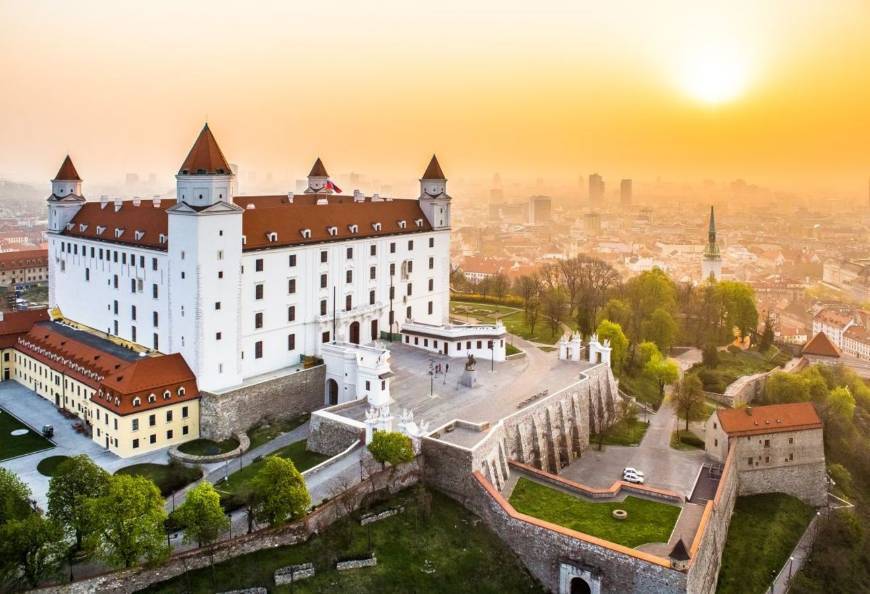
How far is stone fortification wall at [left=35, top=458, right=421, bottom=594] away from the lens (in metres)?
30.9

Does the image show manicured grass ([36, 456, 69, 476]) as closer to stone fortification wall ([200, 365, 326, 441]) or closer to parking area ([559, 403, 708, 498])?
stone fortification wall ([200, 365, 326, 441])

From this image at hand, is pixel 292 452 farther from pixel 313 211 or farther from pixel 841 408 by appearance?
pixel 841 408

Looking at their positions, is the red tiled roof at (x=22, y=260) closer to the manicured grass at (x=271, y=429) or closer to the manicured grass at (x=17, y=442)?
the manicured grass at (x=17, y=442)

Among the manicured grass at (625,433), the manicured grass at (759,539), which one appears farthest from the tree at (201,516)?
the manicured grass at (625,433)

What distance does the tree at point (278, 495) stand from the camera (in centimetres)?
3425

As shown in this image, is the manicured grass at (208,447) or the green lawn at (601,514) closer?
the green lawn at (601,514)

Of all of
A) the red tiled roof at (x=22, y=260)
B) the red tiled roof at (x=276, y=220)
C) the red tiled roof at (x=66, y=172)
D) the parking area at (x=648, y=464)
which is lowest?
the parking area at (x=648, y=464)

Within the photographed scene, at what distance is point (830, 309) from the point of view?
11569 centimetres

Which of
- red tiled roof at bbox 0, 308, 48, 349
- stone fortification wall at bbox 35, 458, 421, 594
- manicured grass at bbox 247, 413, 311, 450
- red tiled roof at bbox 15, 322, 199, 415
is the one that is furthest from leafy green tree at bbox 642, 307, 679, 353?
red tiled roof at bbox 0, 308, 48, 349

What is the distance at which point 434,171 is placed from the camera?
69875 mm

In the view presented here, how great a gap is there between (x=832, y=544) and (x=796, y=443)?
7154mm

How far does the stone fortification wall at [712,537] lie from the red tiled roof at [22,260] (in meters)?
93.4

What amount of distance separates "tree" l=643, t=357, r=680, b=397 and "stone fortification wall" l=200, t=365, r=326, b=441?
31.0m

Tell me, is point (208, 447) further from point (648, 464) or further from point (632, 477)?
point (648, 464)
